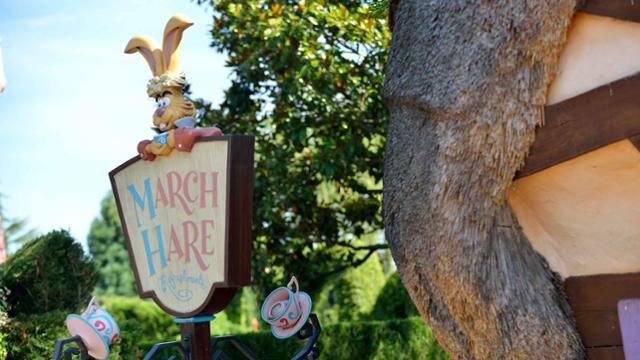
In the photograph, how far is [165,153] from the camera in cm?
480

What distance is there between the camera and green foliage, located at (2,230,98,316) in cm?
779

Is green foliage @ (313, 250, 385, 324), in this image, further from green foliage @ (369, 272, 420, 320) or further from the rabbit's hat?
the rabbit's hat

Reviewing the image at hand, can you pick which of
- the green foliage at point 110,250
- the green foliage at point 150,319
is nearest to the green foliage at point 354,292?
the green foliage at point 150,319

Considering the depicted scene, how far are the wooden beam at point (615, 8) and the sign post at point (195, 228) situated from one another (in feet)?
6.05

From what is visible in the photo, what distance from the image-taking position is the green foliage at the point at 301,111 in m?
7.58

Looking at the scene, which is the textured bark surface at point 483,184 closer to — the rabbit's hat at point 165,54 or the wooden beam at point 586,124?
the wooden beam at point 586,124

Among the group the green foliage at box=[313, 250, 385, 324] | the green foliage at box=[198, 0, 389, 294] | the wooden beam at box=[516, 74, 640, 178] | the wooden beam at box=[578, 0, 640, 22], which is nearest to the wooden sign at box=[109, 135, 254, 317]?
the wooden beam at box=[516, 74, 640, 178]

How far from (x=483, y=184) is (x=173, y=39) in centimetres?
209

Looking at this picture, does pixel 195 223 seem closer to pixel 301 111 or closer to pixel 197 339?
pixel 197 339

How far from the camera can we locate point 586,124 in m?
3.71

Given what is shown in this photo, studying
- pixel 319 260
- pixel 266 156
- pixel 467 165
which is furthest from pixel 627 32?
pixel 319 260

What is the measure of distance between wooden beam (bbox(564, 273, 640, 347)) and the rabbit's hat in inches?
97.1

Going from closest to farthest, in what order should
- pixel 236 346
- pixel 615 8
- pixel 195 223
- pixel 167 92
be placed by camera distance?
pixel 615 8 < pixel 195 223 < pixel 236 346 < pixel 167 92

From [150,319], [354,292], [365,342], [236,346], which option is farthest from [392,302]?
[236,346]
